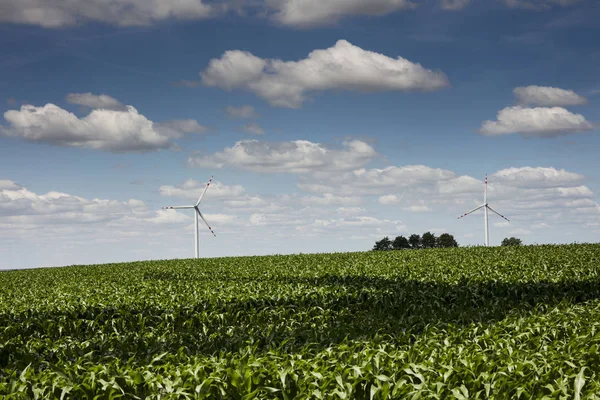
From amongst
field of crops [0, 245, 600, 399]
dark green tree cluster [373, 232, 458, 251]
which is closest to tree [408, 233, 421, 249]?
dark green tree cluster [373, 232, 458, 251]

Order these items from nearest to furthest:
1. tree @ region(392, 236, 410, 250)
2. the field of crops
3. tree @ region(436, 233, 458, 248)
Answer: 1. the field of crops
2. tree @ region(392, 236, 410, 250)
3. tree @ region(436, 233, 458, 248)

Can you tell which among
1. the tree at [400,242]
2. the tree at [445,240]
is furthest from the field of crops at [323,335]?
the tree at [445,240]

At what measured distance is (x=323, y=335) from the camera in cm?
1186

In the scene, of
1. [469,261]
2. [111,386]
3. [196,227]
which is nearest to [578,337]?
[111,386]

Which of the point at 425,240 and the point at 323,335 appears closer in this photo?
the point at 323,335

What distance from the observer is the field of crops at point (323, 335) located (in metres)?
7.32

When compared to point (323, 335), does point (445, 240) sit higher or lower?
higher

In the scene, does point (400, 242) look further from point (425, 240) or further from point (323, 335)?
point (323, 335)

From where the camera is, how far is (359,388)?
23.6 feet

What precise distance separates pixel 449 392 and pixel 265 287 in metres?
13.5

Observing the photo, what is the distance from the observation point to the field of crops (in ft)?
24.0

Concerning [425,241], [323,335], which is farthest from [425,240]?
[323,335]

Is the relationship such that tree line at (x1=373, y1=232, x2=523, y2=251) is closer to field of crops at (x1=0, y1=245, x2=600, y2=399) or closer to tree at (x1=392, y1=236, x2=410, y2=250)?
tree at (x1=392, y1=236, x2=410, y2=250)

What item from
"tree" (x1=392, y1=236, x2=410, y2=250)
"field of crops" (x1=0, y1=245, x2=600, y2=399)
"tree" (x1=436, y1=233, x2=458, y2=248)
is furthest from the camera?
"tree" (x1=436, y1=233, x2=458, y2=248)
